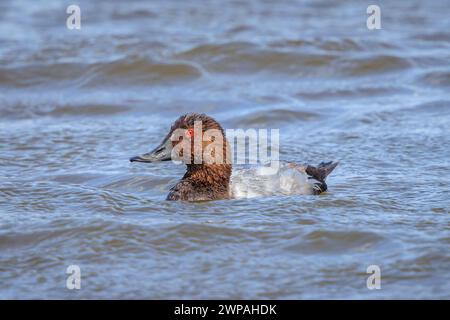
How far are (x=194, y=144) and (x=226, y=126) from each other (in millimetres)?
3221

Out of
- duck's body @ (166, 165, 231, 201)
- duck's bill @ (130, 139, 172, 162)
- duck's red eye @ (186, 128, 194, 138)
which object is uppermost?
duck's red eye @ (186, 128, 194, 138)

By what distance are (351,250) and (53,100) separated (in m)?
6.64

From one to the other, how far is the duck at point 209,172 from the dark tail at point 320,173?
0.12m

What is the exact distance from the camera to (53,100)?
12477mm

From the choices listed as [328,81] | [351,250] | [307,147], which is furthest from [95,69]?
[351,250]

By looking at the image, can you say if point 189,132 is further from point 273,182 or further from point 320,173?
point 320,173

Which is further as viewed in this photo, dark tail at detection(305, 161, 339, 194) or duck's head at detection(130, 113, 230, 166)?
dark tail at detection(305, 161, 339, 194)

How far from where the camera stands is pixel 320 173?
8.53 meters

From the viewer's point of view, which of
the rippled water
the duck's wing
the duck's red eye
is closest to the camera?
the rippled water

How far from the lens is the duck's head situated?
8.05m

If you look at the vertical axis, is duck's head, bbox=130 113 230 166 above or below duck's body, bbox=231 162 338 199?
above

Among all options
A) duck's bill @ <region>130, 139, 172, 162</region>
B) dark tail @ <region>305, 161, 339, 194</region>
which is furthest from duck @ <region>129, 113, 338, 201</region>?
dark tail @ <region>305, 161, 339, 194</region>

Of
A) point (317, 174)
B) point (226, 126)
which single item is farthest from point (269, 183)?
point (226, 126)

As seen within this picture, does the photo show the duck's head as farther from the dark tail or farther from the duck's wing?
the dark tail
